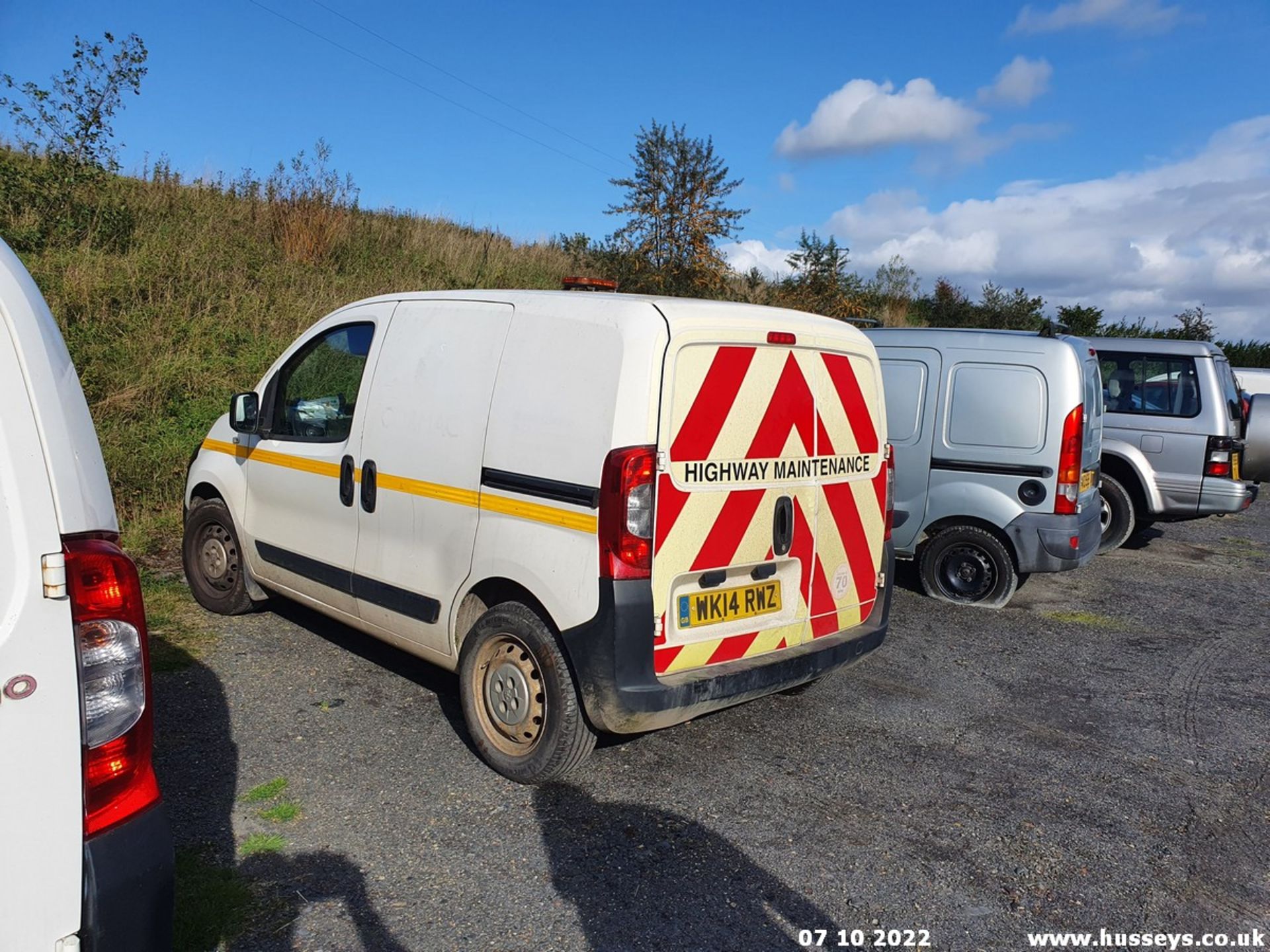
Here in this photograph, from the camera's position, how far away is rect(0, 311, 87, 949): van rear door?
1790 millimetres

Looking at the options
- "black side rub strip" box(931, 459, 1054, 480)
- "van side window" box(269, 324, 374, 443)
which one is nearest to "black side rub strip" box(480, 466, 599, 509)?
"van side window" box(269, 324, 374, 443)

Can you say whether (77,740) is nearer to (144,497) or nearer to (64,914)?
(64,914)

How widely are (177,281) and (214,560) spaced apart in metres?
6.48

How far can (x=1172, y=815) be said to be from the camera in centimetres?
383

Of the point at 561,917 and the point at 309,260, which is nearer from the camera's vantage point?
the point at 561,917

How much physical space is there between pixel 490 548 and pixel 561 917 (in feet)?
4.71

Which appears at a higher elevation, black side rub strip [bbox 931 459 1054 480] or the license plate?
black side rub strip [bbox 931 459 1054 480]

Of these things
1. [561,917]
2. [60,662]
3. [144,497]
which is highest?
[60,662]

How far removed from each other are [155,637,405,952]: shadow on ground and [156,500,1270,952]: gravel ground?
1 centimetres

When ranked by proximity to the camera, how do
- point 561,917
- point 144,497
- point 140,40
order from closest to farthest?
point 561,917 < point 144,497 < point 140,40

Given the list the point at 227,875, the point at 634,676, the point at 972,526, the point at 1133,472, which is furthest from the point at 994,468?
the point at 227,875

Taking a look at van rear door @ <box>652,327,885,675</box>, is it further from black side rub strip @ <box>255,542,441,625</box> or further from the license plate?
black side rub strip @ <box>255,542,441,625</box>

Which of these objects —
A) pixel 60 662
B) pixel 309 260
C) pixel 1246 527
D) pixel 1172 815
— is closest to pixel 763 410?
pixel 1172 815

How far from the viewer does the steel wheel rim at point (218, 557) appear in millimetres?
5648
